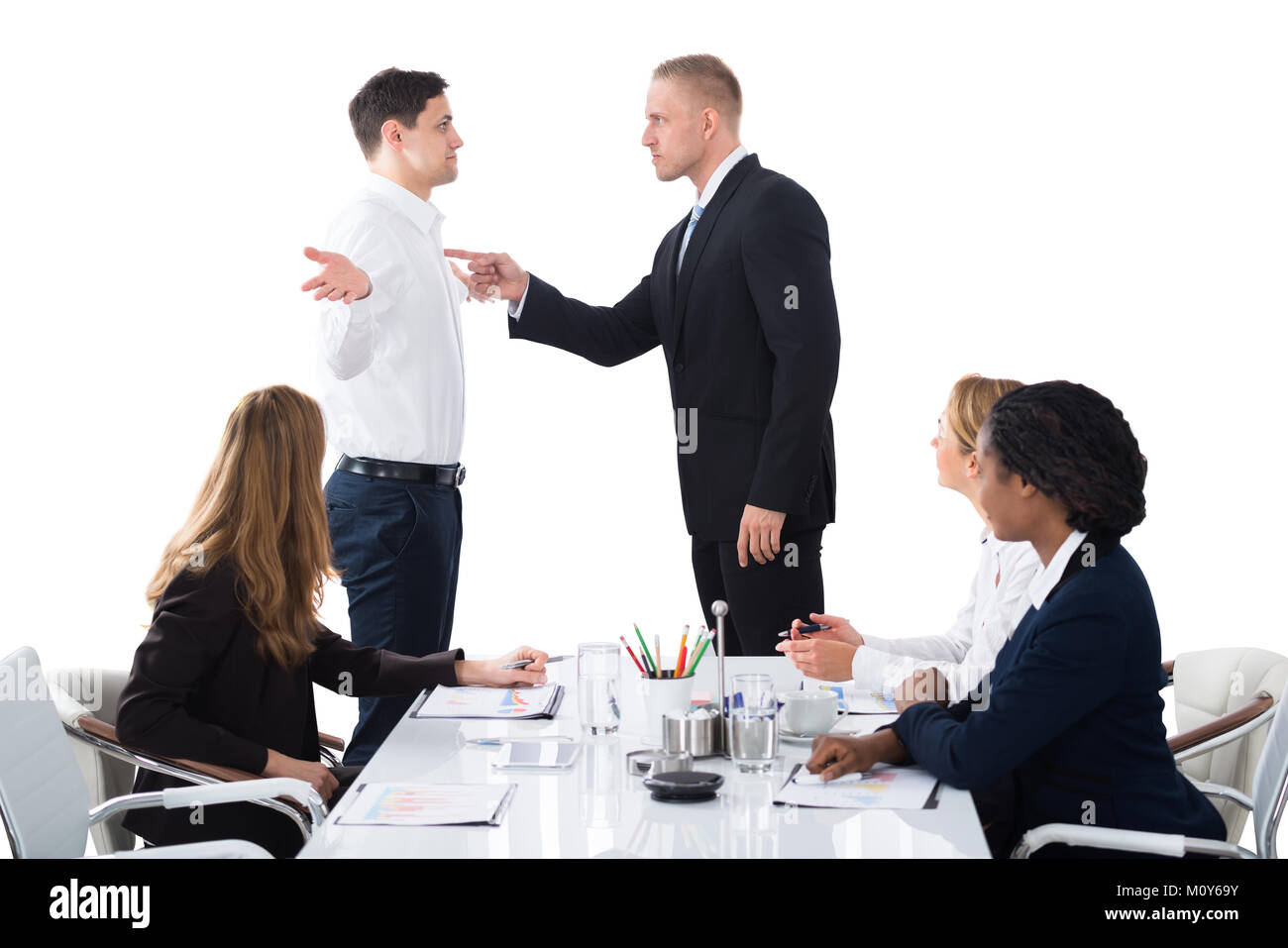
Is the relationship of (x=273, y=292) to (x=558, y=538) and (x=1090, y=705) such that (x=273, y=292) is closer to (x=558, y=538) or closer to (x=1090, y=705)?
(x=558, y=538)

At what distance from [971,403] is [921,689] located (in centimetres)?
69

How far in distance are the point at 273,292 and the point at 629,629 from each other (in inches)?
78.1

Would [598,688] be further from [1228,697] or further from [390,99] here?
[390,99]

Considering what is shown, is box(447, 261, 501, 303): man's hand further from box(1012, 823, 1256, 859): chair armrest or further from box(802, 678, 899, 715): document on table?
box(1012, 823, 1256, 859): chair armrest

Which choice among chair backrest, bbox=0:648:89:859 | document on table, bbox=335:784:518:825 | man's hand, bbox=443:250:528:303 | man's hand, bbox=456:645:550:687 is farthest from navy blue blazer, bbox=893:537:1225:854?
man's hand, bbox=443:250:528:303

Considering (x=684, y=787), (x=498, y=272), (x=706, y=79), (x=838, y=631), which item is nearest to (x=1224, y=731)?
(x=838, y=631)

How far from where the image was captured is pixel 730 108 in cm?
339

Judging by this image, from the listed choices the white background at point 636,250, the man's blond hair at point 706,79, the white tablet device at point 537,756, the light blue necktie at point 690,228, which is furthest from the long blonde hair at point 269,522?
the white background at point 636,250

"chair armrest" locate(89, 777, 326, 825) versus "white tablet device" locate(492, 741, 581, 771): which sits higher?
"white tablet device" locate(492, 741, 581, 771)

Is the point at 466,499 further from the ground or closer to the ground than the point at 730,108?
→ closer to the ground

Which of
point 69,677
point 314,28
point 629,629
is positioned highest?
point 314,28

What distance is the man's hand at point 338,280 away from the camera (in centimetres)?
298

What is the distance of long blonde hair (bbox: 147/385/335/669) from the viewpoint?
231 cm
